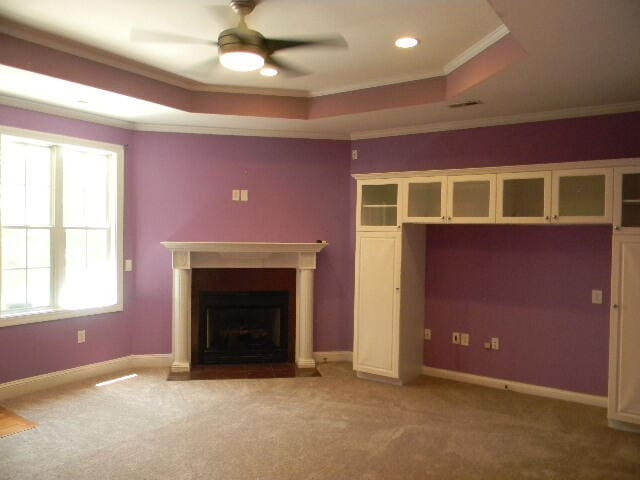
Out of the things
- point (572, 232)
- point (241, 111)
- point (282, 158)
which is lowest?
point (572, 232)

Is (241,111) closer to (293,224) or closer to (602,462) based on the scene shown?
(293,224)

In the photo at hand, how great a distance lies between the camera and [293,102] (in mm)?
4727

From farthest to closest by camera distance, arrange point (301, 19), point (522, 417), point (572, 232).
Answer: point (572, 232), point (522, 417), point (301, 19)

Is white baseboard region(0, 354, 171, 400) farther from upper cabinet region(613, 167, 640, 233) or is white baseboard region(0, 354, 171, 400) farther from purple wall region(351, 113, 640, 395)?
upper cabinet region(613, 167, 640, 233)

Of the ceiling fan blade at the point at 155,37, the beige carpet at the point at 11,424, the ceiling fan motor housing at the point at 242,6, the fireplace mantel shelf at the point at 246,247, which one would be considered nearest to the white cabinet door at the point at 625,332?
A: the fireplace mantel shelf at the point at 246,247

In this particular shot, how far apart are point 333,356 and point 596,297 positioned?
2.69 metres

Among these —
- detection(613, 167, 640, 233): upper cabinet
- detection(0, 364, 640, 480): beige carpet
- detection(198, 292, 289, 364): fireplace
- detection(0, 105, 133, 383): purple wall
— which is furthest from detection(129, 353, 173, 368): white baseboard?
detection(613, 167, 640, 233): upper cabinet

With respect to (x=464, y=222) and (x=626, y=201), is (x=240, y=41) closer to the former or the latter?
(x=464, y=222)

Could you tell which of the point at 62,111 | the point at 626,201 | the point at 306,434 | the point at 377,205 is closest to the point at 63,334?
the point at 62,111

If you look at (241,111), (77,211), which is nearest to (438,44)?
(241,111)

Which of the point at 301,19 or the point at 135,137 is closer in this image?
the point at 301,19

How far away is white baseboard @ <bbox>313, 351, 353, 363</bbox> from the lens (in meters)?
5.41

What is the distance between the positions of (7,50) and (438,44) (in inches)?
115

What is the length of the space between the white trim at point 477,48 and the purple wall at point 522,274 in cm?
96
